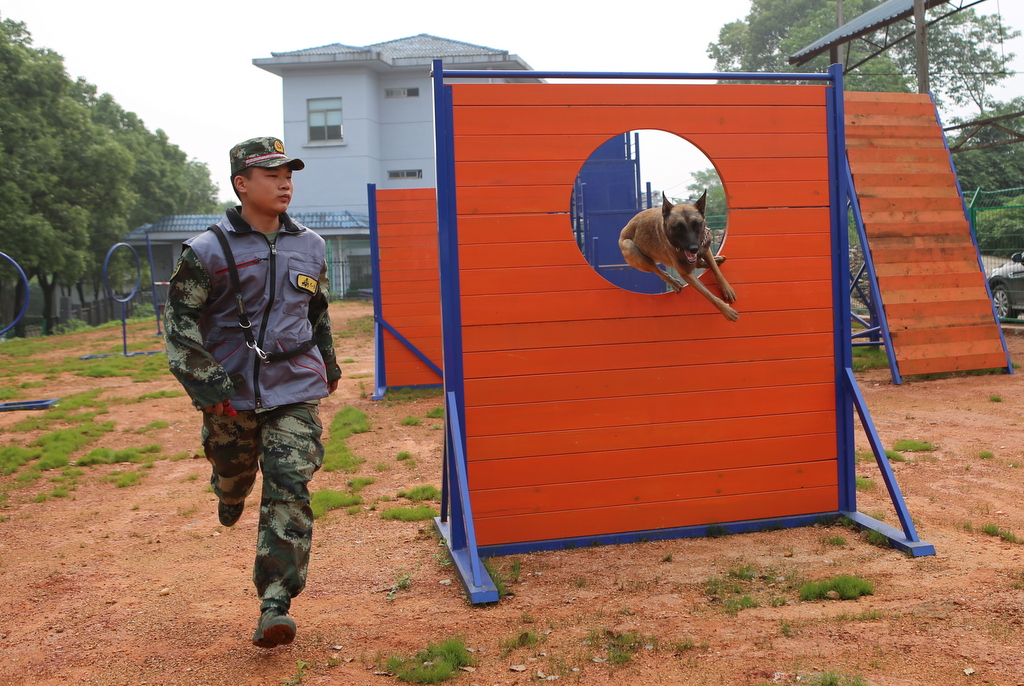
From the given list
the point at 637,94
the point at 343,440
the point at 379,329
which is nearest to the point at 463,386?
the point at 637,94

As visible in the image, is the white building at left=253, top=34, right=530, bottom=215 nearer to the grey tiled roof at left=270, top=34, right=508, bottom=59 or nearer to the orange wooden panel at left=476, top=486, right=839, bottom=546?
the grey tiled roof at left=270, top=34, right=508, bottom=59

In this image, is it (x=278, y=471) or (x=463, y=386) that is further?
(x=463, y=386)

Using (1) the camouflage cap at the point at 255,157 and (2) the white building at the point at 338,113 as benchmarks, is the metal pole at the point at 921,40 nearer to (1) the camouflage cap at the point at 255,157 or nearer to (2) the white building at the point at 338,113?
(1) the camouflage cap at the point at 255,157

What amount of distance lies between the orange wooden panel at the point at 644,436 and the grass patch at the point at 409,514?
1.10m

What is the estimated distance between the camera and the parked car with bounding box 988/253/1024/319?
556 inches

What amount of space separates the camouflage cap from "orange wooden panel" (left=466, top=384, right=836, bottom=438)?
5.63ft

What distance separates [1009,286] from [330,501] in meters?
13.8

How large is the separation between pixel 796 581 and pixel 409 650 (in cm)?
192

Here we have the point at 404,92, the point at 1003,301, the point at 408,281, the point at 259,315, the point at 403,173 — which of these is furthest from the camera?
the point at 403,173

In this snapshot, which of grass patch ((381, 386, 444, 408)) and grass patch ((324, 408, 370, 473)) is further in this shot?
grass patch ((381, 386, 444, 408))

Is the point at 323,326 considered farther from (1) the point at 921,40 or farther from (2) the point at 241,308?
(1) the point at 921,40

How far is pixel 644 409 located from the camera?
15.2ft

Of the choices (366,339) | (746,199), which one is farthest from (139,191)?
(746,199)

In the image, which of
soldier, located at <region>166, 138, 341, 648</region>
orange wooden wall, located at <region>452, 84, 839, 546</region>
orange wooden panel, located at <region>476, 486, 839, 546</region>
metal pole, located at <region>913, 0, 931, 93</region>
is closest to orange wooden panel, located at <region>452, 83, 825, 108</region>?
orange wooden wall, located at <region>452, 84, 839, 546</region>
